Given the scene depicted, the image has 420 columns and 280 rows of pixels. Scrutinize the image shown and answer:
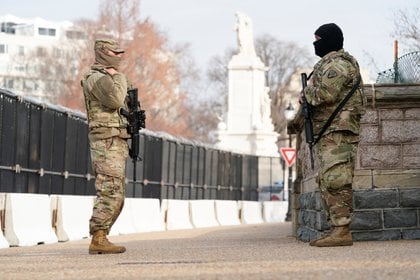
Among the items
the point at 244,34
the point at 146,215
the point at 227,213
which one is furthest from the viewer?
the point at 244,34

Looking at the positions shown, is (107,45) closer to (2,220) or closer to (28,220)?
(2,220)

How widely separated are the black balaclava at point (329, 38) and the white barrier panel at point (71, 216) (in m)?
7.42

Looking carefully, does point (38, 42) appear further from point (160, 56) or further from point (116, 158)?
point (116, 158)

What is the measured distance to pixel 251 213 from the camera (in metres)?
36.4

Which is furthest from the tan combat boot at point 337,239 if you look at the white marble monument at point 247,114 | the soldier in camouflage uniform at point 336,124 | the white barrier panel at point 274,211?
the white marble monument at point 247,114

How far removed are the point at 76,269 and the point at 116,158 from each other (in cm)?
263

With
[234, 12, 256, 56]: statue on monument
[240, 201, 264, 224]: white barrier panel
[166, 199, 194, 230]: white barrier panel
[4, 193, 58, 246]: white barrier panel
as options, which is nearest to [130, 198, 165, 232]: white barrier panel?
[166, 199, 194, 230]: white barrier panel

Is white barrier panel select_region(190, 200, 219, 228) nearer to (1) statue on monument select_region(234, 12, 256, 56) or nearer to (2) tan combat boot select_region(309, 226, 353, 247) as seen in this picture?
(2) tan combat boot select_region(309, 226, 353, 247)

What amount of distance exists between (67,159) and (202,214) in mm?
7857

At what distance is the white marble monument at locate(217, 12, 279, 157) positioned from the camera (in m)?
67.8

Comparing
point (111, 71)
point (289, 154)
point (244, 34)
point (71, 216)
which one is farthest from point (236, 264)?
point (244, 34)

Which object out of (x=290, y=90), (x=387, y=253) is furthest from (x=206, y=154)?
(x=290, y=90)

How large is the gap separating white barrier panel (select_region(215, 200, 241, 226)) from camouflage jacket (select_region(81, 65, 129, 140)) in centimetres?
1971

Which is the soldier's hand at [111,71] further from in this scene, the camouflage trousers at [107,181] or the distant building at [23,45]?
the distant building at [23,45]
